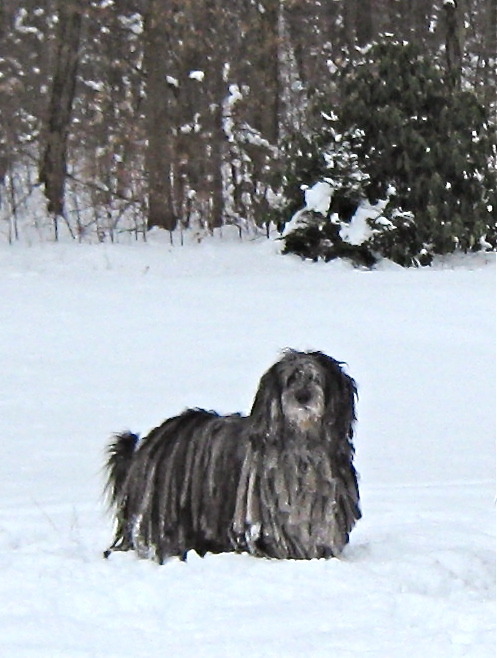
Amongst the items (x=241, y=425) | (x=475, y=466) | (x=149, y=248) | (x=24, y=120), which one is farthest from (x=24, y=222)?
(x=241, y=425)

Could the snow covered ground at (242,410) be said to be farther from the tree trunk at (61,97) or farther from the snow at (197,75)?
the snow at (197,75)

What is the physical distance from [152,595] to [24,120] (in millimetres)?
21689

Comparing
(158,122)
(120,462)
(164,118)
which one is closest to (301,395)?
(120,462)

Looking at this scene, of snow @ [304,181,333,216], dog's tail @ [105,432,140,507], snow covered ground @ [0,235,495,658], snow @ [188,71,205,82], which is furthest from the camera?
snow @ [188,71,205,82]

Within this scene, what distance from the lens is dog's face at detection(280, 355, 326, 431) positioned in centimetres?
481

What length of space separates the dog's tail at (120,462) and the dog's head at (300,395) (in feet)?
2.12

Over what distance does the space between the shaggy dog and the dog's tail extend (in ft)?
0.19

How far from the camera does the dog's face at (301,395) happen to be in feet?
15.8

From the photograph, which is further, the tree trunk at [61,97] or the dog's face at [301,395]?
the tree trunk at [61,97]

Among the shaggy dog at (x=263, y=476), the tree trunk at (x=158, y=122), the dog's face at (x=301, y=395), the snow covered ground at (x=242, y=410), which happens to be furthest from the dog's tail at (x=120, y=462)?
the tree trunk at (x=158, y=122)

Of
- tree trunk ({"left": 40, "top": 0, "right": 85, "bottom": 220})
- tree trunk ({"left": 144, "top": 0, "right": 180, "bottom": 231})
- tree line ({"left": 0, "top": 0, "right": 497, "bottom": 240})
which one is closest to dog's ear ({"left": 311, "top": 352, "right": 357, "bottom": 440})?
tree line ({"left": 0, "top": 0, "right": 497, "bottom": 240})

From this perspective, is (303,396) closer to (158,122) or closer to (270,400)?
(270,400)

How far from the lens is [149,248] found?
18000 mm

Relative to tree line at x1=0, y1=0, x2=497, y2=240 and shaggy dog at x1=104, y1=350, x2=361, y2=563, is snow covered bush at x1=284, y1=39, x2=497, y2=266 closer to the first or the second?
tree line at x1=0, y1=0, x2=497, y2=240
